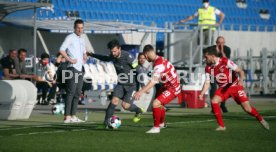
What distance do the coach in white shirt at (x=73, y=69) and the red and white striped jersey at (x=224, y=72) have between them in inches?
131

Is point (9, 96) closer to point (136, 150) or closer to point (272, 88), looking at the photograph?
point (136, 150)

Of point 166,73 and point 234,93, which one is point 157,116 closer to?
point 166,73

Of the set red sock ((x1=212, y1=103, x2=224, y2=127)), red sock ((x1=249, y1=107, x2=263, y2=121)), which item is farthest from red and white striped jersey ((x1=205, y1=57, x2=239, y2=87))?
red sock ((x1=249, y1=107, x2=263, y2=121))

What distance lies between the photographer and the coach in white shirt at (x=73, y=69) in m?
19.4

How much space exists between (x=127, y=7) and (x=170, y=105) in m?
12.4

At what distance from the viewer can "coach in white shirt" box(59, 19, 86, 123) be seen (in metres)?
19.4

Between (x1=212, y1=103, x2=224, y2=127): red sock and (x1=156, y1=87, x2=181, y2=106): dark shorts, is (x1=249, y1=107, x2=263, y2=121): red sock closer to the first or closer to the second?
(x1=212, y1=103, x2=224, y2=127): red sock

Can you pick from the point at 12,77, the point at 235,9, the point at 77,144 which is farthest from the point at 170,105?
the point at 235,9

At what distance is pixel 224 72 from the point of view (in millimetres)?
17578

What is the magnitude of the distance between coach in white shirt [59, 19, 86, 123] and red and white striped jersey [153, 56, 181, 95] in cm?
295

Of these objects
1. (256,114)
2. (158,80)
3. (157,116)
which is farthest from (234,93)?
(157,116)

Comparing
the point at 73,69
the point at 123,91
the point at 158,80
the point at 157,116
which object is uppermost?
the point at 73,69

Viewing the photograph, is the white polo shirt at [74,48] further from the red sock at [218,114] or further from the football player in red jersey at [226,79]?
the red sock at [218,114]

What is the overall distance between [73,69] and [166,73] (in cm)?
319
